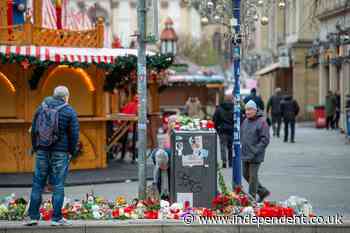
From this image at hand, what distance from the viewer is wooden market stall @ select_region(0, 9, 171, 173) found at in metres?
18.7

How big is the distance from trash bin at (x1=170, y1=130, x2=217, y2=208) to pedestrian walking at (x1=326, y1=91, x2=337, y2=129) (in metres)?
25.4

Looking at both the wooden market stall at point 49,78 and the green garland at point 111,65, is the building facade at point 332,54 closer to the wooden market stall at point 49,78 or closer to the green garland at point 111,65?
the green garland at point 111,65

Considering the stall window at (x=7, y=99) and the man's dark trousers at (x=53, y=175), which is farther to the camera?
the stall window at (x=7, y=99)

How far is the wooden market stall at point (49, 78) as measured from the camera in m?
18.7

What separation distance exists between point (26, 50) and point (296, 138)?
16.8 meters

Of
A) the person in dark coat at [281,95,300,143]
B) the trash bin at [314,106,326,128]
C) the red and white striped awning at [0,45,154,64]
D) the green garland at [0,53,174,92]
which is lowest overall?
the trash bin at [314,106,326,128]

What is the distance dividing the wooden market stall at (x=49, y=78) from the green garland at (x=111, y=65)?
0.02 meters

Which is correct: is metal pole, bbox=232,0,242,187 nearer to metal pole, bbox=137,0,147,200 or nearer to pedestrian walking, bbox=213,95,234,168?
metal pole, bbox=137,0,147,200

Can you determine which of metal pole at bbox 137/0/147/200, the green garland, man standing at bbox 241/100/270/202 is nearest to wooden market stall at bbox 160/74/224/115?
the green garland

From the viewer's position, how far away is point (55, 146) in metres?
11.1

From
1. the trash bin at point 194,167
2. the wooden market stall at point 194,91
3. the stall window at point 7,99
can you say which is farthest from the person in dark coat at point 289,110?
the wooden market stall at point 194,91

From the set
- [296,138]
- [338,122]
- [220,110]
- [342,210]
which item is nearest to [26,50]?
[220,110]

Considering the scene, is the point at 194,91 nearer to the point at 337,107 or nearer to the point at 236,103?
the point at 337,107

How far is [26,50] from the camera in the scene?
1847 cm
